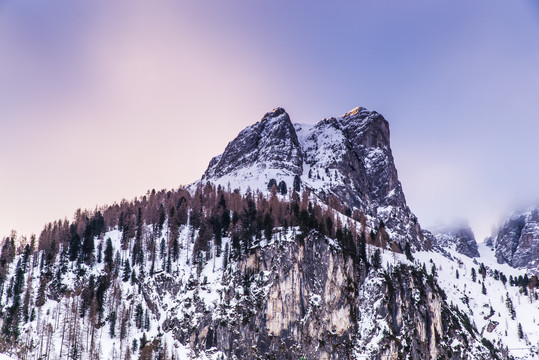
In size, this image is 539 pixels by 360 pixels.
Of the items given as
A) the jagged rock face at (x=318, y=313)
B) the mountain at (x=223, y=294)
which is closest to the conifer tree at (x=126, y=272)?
the mountain at (x=223, y=294)

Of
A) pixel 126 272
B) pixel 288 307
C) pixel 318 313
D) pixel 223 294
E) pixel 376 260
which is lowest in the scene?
pixel 318 313

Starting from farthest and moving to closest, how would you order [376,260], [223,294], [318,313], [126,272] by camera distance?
1. [376,260]
2. [126,272]
3. [223,294]
4. [318,313]

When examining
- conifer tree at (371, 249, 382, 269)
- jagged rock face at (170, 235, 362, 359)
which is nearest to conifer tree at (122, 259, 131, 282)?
jagged rock face at (170, 235, 362, 359)

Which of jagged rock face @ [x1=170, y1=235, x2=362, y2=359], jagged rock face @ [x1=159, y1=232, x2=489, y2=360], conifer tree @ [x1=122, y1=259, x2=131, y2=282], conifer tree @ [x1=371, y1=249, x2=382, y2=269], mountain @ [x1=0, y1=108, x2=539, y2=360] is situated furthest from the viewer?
conifer tree @ [x1=371, y1=249, x2=382, y2=269]

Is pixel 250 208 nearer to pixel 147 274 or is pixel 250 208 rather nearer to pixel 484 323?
pixel 147 274

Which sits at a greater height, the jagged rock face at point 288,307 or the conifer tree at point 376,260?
→ the conifer tree at point 376,260

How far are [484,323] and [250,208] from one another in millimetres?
A: 99685

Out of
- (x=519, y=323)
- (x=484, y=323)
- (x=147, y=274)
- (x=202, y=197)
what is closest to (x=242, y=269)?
(x=147, y=274)

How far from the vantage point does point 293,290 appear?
131750 mm

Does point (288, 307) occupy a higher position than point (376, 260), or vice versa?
point (376, 260)

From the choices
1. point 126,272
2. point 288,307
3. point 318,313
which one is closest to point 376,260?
point 318,313

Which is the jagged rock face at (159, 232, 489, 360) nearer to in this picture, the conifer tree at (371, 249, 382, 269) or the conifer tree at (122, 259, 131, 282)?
the conifer tree at (371, 249, 382, 269)

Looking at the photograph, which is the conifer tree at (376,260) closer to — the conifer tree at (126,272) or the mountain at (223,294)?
the mountain at (223,294)

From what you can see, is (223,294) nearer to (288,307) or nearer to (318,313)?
(288,307)
